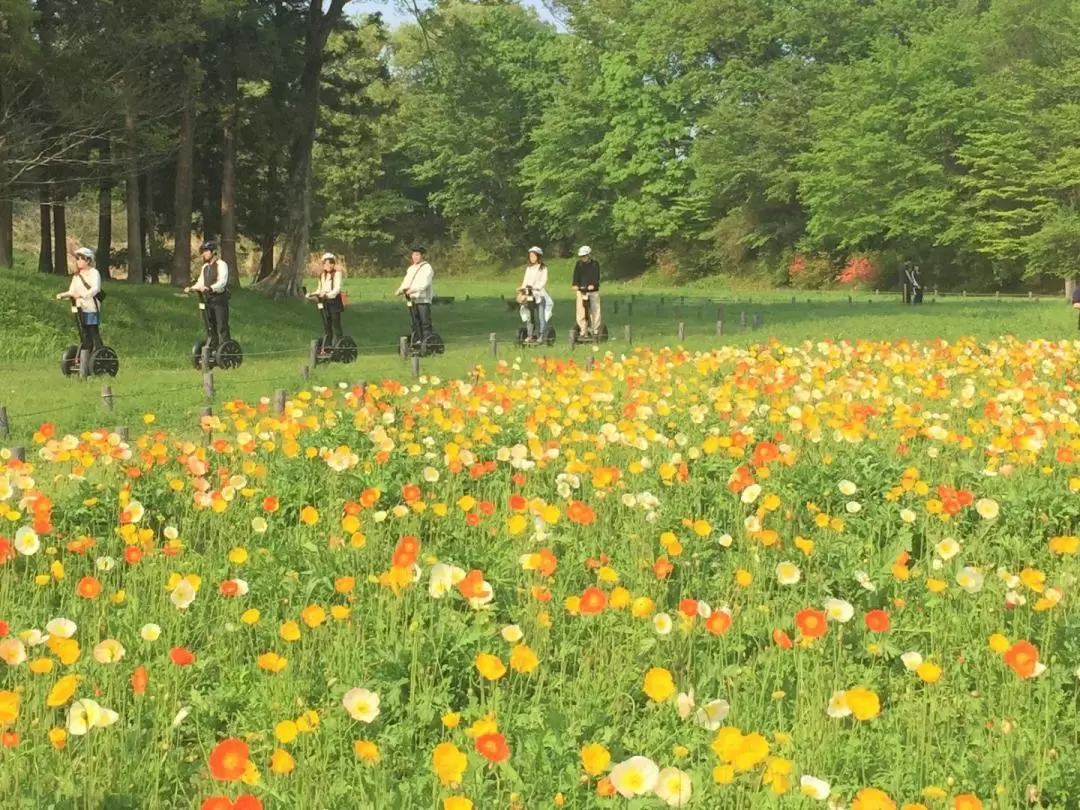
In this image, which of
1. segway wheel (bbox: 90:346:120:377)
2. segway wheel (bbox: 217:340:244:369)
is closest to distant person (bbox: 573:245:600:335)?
segway wheel (bbox: 217:340:244:369)

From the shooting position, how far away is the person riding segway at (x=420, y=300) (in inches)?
661

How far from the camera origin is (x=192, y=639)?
14.6 feet

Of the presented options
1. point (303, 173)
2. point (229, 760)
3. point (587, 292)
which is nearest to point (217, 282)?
point (587, 292)

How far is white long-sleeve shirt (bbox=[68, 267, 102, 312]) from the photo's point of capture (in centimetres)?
1384

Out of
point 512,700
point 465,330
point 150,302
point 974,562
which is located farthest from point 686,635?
point 465,330

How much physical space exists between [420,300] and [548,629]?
514 inches

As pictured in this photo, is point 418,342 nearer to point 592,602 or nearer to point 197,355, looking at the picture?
point 197,355

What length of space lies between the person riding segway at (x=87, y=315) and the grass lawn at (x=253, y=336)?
1.11 feet

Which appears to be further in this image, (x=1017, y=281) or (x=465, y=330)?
(x=1017, y=281)

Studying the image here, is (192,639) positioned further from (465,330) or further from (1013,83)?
(1013,83)

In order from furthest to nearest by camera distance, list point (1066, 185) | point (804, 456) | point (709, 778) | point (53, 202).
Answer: point (1066, 185), point (53, 202), point (804, 456), point (709, 778)

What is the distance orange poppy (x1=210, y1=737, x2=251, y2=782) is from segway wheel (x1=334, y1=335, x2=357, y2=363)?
46.5 ft

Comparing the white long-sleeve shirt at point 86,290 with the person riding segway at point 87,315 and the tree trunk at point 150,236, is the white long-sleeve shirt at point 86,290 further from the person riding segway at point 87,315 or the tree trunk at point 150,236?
the tree trunk at point 150,236

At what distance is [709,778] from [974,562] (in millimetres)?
2574
